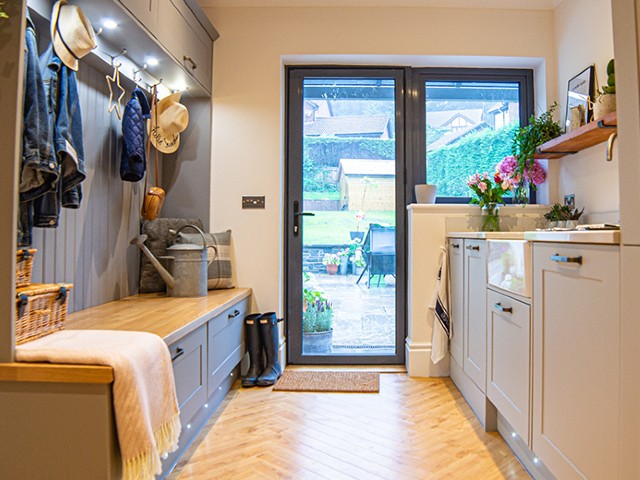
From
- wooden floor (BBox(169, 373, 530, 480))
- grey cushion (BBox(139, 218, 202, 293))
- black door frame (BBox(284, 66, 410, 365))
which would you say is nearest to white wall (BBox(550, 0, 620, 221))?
black door frame (BBox(284, 66, 410, 365))

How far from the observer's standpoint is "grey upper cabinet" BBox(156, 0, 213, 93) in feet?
6.66

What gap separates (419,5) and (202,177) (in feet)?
6.25

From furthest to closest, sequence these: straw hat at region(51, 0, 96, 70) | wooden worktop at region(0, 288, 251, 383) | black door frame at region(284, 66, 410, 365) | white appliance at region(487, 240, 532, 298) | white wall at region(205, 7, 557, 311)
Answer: black door frame at region(284, 66, 410, 365)
white wall at region(205, 7, 557, 311)
white appliance at region(487, 240, 532, 298)
straw hat at region(51, 0, 96, 70)
wooden worktop at region(0, 288, 251, 383)

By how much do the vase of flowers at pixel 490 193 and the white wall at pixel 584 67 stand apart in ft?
1.27

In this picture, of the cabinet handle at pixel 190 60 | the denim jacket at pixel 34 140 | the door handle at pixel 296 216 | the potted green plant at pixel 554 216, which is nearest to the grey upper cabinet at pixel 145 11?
the cabinet handle at pixel 190 60

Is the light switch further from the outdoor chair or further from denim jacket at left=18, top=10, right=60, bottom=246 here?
denim jacket at left=18, top=10, right=60, bottom=246

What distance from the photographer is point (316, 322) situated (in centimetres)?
293

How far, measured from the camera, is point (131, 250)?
2.34m

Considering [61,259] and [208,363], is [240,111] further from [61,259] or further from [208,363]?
[208,363]

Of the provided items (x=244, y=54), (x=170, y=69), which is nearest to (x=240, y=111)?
(x=244, y=54)

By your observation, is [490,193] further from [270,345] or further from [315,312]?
[270,345]

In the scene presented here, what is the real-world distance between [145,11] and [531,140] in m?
2.34

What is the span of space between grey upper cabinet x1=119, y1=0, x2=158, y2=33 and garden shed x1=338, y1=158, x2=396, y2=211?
4.90 ft

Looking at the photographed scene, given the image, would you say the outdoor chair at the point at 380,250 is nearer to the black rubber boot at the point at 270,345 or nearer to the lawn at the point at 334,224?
the lawn at the point at 334,224
